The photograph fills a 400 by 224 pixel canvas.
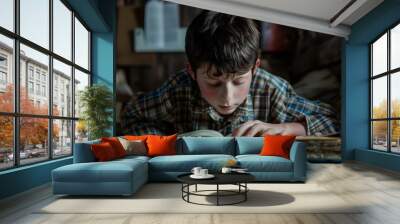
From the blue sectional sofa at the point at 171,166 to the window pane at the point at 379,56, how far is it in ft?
12.7

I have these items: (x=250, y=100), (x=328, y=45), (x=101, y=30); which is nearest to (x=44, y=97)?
(x=101, y=30)

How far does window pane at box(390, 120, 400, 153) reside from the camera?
7.93 meters

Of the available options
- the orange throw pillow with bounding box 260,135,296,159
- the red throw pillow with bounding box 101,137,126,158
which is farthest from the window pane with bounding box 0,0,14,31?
the orange throw pillow with bounding box 260,135,296,159

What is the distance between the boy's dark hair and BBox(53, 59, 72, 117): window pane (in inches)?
116

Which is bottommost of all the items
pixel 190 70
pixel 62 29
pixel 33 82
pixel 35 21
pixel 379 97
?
pixel 379 97

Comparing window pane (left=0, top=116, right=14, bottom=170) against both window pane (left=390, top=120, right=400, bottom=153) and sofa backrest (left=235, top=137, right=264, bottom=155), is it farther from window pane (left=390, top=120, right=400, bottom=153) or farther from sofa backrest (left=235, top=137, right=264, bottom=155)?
window pane (left=390, top=120, right=400, bottom=153)

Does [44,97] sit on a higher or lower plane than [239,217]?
higher

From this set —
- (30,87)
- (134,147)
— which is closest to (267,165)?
(134,147)

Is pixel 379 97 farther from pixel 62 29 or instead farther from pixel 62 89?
pixel 62 29

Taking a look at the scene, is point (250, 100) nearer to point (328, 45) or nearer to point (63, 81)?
point (328, 45)

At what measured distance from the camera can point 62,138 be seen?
7.16 metres

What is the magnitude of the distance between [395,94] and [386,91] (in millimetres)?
407

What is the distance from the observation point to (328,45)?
9.46 m

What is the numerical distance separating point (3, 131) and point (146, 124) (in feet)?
14.4
